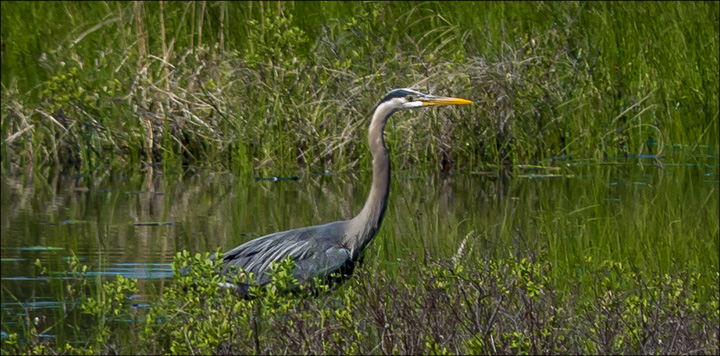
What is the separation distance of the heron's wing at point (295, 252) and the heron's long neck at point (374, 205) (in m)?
0.09

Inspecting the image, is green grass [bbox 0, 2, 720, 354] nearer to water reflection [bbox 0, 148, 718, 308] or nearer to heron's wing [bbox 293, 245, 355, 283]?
water reflection [bbox 0, 148, 718, 308]

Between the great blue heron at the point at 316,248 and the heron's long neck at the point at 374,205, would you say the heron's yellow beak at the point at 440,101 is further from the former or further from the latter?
the great blue heron at the point at 316,248

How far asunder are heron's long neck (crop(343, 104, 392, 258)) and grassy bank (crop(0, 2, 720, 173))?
2944 millimetres

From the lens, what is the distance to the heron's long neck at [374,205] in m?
6.53

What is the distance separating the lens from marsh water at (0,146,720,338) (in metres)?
6.38

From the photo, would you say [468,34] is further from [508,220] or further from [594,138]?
[508,220]

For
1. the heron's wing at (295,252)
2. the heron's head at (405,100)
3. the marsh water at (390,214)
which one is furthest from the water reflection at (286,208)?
the heron's head at (405,100)

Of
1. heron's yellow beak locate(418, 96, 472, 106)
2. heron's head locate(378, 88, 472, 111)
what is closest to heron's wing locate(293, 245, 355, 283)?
heron's head locate(378, 88, 472, 111)

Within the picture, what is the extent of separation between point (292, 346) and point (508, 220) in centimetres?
369

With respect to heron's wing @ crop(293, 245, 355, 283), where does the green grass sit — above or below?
above

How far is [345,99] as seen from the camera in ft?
33.3

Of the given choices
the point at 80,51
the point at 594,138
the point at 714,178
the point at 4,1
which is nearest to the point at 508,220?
the point at 714,178

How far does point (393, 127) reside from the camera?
1010 centimetres

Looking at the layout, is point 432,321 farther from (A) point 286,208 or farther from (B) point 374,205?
(A) point 286,208
